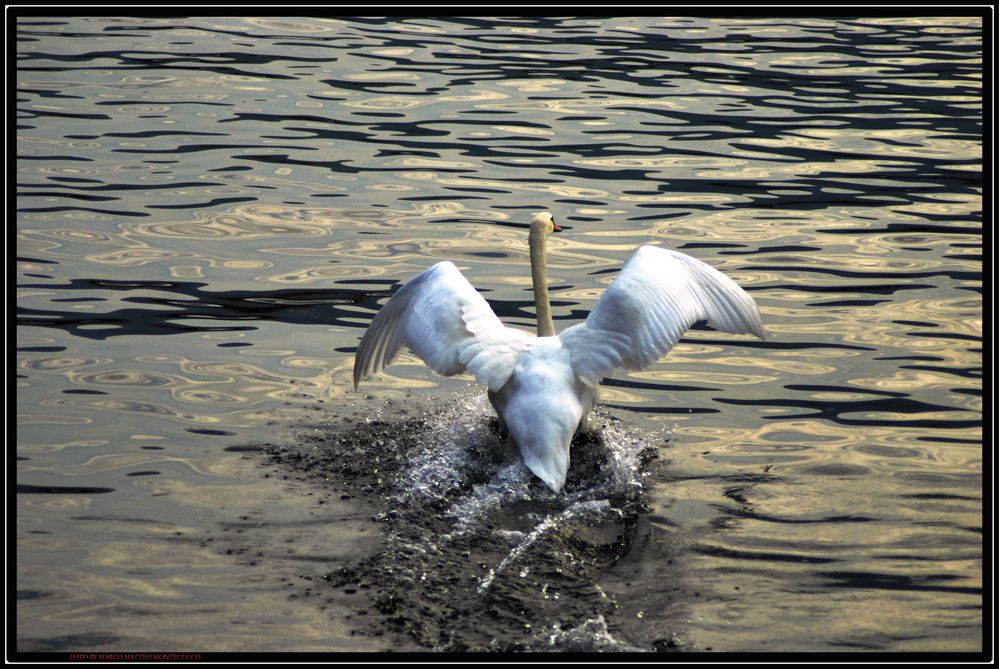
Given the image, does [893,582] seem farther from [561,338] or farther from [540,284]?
[540,284]

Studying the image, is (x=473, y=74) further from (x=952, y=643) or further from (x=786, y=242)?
(x=952, y=643)

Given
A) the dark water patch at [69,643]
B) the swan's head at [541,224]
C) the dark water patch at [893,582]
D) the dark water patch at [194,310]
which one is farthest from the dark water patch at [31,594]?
the swan's head at [541,224]

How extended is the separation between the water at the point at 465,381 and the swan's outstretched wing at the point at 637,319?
71 cm

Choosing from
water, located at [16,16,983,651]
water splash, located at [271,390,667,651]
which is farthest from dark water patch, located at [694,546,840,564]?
water splash, located at [271,390,667,651]

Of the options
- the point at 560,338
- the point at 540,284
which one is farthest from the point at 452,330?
the point at 540,284

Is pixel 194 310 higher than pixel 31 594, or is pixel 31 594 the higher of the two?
pixel 194 310

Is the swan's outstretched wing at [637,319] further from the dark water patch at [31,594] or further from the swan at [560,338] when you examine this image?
the dark water patch at [31,594]

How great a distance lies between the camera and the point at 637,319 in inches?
269

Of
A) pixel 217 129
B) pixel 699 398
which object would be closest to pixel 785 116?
pixel 217 129

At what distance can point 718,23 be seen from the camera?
22.3 m

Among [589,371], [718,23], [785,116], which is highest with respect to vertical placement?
[718,23]

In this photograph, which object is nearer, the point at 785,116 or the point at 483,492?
the point at 483,492

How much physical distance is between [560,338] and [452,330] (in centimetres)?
66

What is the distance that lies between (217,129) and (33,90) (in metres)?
3.15
